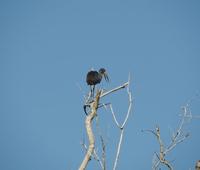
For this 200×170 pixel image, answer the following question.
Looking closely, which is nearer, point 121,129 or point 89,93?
point 121,129

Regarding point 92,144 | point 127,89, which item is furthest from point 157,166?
point 92,144

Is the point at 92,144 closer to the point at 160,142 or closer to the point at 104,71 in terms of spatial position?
the point at 160,142

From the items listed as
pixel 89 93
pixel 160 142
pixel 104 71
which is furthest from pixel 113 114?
pixel 104 71

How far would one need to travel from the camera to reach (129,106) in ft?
12.0

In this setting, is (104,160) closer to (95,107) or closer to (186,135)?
(95,107)

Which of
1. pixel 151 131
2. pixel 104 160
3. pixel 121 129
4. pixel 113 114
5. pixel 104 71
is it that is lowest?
pixel 104 160

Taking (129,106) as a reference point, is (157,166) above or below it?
below

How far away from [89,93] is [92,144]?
2.07 m

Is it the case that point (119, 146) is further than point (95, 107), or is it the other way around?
point (95, 107)

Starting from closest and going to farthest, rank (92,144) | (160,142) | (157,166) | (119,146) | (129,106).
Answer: (92,144), (119,146), (129,106), (157,166), (160,142)

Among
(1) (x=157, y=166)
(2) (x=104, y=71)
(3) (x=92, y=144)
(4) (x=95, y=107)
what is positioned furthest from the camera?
(2) (x=104, y=71)

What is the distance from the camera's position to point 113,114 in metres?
3.75

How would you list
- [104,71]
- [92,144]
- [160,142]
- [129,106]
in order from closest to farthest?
[92,144] < [129,106] < [160,142] < [104,71]

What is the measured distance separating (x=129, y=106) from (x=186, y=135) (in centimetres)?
269
